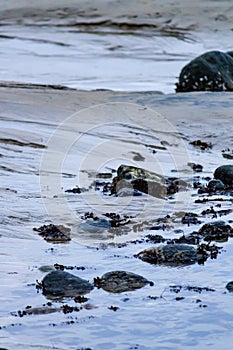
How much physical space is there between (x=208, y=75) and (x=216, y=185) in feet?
38.7

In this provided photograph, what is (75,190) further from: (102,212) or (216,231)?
(216,231)

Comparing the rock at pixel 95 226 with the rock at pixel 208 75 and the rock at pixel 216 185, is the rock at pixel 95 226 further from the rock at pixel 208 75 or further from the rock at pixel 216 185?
the rock at pixel 208 75

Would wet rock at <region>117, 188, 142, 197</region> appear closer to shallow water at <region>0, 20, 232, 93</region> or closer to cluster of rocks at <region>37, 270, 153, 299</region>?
cluster of rocks at <region>37, 270, 153, 299</region>

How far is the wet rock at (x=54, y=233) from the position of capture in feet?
31.4

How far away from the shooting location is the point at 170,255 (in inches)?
344

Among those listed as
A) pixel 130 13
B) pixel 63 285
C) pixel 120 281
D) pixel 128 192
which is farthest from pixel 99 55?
pixel 63 285

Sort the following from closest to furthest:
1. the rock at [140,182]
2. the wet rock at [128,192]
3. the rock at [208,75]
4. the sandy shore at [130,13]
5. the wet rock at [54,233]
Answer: the wet rock at [54,233], the wet rock at [128,192], the rock at [140,182], the rock at [208,75], the sandy shore at [130,13]

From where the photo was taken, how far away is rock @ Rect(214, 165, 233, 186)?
43.4ft

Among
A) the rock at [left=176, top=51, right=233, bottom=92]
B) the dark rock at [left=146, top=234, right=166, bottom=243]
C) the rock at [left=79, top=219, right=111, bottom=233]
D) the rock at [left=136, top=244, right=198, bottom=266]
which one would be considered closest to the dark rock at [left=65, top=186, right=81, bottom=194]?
the rock at [left=79, top=219, right=111, bottom=233]

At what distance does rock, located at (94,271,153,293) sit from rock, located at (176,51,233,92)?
16.3m

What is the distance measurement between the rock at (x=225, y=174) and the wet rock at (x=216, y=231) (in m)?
3.08

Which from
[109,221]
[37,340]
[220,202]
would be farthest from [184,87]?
[37,340]

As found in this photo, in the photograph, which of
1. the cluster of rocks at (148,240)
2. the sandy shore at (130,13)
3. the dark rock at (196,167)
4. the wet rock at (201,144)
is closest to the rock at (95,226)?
the cluster of rocks at (148,240)

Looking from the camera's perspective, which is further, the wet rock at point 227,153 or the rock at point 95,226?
the wet rock at point 227,153
